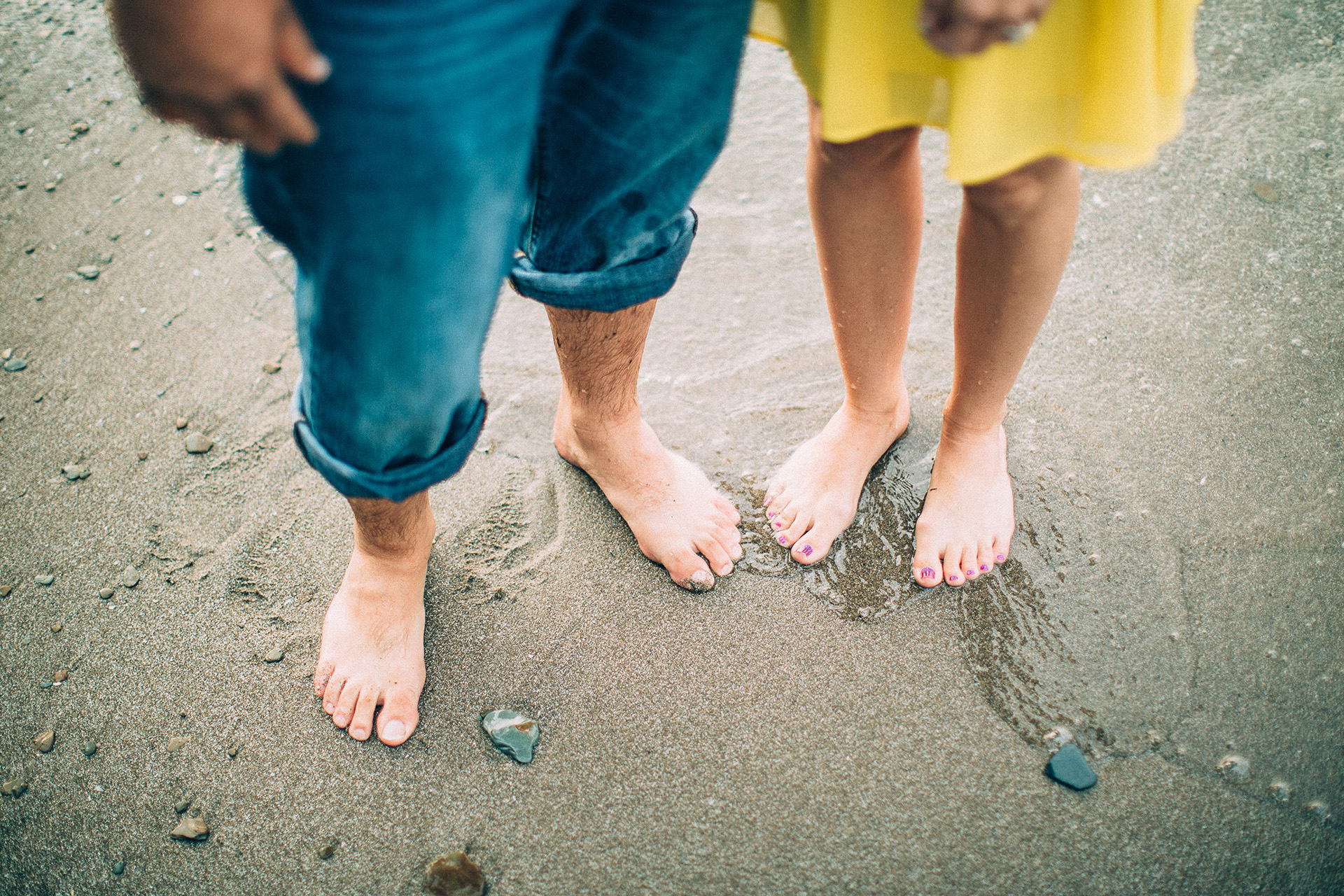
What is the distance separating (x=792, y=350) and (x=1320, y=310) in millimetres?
1135

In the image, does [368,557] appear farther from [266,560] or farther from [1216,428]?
[1216,428]

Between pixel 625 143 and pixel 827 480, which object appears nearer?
pixel 625 143

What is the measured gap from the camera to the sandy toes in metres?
1.23

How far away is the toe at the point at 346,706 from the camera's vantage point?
48.6 inches

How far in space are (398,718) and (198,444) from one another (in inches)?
31.1

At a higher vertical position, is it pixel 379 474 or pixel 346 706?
pixel 379 474

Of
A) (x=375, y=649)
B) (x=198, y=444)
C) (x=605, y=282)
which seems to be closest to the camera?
(x=605, y=282)

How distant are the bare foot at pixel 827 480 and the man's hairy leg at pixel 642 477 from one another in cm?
11

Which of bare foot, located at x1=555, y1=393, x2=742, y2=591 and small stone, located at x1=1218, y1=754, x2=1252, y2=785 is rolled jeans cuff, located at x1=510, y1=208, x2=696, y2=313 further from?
small stone, located at x1=1218, y1=754, x2=1252, y2=785

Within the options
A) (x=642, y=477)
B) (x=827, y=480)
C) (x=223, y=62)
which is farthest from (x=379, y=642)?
(x=223, y=62)

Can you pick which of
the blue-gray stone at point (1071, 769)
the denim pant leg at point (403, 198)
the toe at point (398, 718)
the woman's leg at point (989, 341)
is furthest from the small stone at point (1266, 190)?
the toe at point (398, 718)

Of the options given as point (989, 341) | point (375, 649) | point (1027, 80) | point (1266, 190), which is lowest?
point (375, 649)

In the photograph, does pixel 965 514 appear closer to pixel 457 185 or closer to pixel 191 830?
pixel 457 185

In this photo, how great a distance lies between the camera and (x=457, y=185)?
0.67 metres
